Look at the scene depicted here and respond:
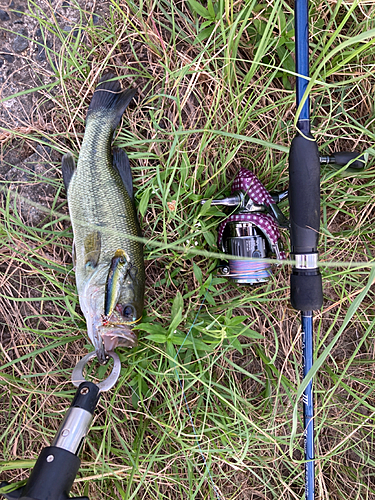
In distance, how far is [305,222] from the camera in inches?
55.1

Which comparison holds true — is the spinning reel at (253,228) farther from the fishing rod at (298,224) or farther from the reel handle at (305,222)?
the reel handle at (305,222)

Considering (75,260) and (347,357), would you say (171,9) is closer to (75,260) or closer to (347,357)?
(75,260)

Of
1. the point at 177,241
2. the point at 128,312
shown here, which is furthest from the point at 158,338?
the point at 177,241

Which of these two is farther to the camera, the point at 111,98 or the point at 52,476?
the point at 111,98

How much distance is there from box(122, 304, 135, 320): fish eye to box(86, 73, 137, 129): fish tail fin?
38.2 inches

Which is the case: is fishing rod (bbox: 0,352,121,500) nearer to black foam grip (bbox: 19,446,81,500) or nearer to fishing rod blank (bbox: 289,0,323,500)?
black foam grip (bbox: 19,446,81,500)

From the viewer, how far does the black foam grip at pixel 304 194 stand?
139 centimetres

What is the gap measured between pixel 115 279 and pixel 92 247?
21cm

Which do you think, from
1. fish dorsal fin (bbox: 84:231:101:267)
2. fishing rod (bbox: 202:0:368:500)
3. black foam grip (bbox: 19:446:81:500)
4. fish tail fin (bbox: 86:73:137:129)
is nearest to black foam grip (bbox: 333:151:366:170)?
fishing rod (bbox: 202:0:368:500)

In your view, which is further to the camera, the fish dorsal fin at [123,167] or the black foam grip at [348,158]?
the fish dorsal fin at [123,167]

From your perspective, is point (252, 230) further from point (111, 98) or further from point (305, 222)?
point (111, 98)

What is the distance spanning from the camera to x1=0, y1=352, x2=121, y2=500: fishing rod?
121cm

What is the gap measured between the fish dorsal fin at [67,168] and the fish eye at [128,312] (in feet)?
2.37

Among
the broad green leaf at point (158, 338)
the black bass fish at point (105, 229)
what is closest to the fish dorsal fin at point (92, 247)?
the black bass fish at point (105, 229)
